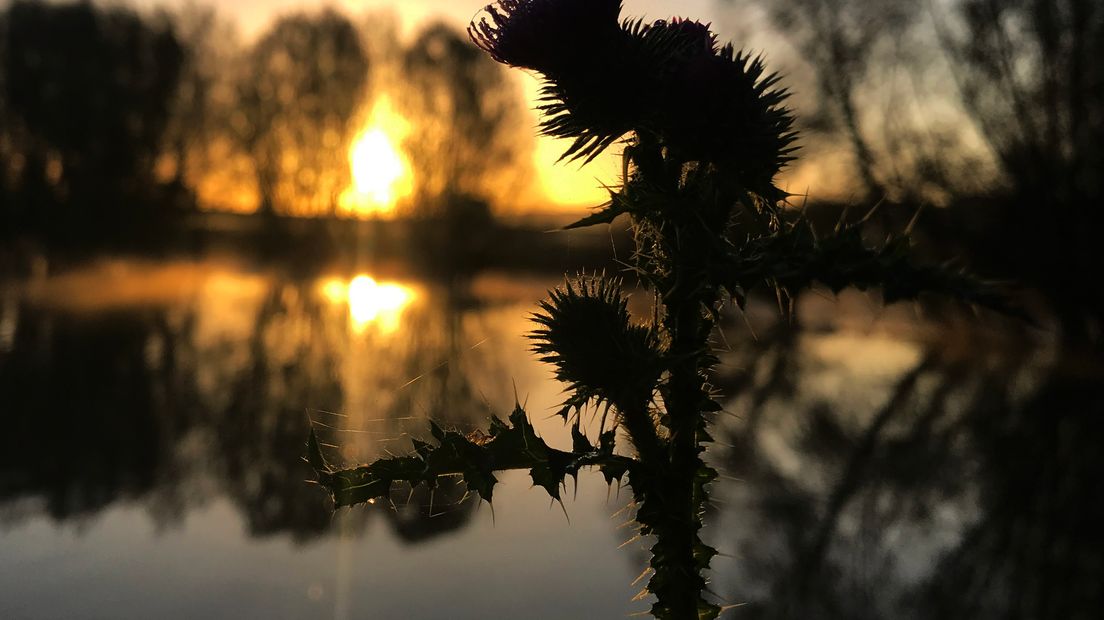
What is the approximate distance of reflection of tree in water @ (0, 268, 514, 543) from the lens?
570 cm

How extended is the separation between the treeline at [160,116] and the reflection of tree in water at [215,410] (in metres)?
17.4

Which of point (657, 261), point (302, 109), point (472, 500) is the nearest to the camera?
point (657, 261)

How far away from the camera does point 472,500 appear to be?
6477 mm

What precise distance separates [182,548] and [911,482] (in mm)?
4916

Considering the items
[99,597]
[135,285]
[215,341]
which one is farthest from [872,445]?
[135,285]

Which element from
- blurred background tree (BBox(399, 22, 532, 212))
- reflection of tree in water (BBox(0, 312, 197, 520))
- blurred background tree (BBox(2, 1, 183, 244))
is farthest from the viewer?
blurred background tree (BBox(2, 1, 183, 244))

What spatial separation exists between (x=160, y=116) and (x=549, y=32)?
3603cm

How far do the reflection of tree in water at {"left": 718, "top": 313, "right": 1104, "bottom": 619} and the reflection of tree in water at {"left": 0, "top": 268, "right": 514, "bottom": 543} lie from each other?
77.2 inches

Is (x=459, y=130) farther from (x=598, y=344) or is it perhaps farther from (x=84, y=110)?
(x=598, y=344)

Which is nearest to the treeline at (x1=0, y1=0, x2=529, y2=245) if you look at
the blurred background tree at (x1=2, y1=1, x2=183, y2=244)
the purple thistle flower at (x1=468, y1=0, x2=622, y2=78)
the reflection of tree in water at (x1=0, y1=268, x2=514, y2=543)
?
the blurred background tree at (x1=2, y1=1, x2=183, y2=244)

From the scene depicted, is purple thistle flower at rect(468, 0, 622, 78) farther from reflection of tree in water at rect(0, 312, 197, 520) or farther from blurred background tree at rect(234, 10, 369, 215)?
blurred background tree at rect(234, 10, 369, 215)

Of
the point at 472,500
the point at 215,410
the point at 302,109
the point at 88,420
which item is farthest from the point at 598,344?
the point at 302,109

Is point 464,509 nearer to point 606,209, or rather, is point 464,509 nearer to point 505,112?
point 606,209

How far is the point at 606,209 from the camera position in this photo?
1.51 m
